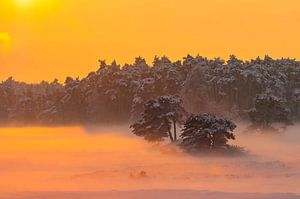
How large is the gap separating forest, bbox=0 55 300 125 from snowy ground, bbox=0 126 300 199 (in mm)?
40097

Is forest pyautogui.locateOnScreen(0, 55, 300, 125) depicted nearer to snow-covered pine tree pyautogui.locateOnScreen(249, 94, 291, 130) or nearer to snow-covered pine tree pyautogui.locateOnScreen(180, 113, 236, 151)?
snow-covered pine tree pyautogui.locateOnScreen(249, 94, 291, 130)

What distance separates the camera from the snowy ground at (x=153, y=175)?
28906 millimetres

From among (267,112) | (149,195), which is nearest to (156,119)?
(267,112)

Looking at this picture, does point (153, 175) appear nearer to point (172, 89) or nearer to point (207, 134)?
point (207, 134)

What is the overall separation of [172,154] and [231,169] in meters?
14.7

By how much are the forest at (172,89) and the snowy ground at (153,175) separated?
132ft

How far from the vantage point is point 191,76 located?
359 feet

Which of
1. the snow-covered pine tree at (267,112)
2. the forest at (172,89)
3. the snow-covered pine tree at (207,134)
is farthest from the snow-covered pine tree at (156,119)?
the forest at (172,89)

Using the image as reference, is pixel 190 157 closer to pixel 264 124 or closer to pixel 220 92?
pixel 264 124

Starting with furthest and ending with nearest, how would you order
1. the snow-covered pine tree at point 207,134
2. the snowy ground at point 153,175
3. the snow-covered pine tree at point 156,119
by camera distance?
the snow-covered pine tree at point 156,119 < the snow-covered pine tree at point 207,134 < the snowy ground at point 153,175

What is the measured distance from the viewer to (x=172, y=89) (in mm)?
123250

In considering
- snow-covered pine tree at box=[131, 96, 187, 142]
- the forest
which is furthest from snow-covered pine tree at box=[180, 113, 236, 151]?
the forest

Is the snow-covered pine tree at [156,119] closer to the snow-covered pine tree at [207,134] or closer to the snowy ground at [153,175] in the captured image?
the snowy ground at [153,175]

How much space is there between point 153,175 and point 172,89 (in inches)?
3295
